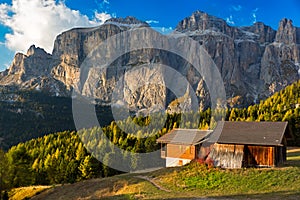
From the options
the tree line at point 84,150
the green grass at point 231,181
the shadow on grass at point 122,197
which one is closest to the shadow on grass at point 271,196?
the green grass at point 231,181

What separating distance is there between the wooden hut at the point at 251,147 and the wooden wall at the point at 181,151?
10.7m

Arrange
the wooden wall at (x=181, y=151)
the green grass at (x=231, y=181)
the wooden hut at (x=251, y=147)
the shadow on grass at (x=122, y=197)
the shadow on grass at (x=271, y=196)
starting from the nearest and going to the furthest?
the shadow on grass at (x=271, y=196)
the green grass at (x=231, y=181)
the shadow on grass at (x=122, y=197)
the wooden hut at (x=251, y=147)
the wooden wall at (x=181, y=151)

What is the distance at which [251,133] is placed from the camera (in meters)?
39.4

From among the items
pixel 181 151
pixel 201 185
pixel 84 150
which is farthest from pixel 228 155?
pixel 84 150

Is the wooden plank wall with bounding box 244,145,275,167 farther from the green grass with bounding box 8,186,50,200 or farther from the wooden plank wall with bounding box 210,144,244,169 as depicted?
the green grass with bounding box 8,186,50,200

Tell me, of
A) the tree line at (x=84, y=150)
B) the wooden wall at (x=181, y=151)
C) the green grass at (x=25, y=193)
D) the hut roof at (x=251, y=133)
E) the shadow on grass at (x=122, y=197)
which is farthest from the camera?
the tree line at (x=84, y=150)

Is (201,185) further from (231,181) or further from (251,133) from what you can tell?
(251,133)

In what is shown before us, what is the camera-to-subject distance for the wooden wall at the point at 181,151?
50500 millimetres

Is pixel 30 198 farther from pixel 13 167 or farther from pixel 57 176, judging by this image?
pixel 57 176

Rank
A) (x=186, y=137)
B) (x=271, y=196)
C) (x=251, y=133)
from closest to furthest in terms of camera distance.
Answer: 1. (x=271, y=196)
2. (x=251, y=133)
3. (x=186, y=137)

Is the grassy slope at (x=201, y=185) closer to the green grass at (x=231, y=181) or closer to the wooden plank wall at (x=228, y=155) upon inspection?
the green grass at (x=231, y=181)

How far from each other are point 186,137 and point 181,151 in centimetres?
250

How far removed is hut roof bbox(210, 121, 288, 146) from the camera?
124ft

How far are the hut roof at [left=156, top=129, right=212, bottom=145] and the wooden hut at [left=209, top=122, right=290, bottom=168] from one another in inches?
359
